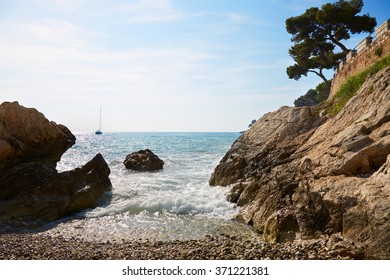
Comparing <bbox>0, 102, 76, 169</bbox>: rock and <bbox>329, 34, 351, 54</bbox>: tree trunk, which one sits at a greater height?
<bbox>329, 34, 351, 54</bbox>: tree trunk

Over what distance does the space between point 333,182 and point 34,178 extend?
15293mm

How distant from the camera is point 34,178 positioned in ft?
54.5

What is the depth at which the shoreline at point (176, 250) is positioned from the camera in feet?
26.8

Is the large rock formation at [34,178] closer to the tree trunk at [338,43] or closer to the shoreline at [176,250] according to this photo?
the shoreline at [176,250]

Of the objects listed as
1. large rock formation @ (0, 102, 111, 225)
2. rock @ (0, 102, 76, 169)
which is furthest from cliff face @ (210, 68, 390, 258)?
rock @ (0, 102, 76, 169)

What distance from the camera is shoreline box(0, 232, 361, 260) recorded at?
26.8 feet

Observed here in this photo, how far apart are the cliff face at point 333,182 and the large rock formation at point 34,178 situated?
28.2 ft

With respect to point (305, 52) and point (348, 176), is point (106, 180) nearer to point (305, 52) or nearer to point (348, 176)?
point (348, 176)

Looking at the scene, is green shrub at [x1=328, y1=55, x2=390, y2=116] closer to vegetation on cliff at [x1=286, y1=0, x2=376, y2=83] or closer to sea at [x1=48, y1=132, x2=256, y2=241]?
sea at [x1=48, y1=132, x2=256, y2=241]

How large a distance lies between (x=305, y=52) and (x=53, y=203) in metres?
33.3

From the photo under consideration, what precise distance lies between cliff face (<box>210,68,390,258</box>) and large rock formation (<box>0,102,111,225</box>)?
8.59 metres

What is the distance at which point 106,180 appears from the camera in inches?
791

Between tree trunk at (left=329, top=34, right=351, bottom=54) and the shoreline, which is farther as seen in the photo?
tree trunk at (left=329, top=34, right=351, bottom=54)
